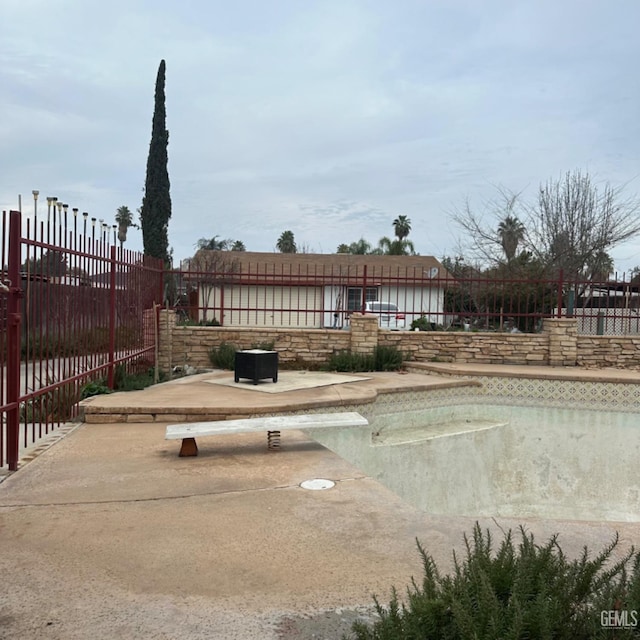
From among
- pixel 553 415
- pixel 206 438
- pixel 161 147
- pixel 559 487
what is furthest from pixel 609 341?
pixel 161 147

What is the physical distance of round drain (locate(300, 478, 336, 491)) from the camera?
4523 mm

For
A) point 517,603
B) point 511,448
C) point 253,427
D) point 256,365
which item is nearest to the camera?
point 517,603

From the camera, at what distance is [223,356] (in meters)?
10.9

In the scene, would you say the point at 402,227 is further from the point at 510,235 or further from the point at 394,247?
the point at 510,235

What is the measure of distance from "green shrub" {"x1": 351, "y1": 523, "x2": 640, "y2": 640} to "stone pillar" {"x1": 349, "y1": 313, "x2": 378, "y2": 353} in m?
→ 8.68

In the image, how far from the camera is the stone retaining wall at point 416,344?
36.2ft

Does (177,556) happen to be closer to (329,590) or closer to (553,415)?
(329,590)

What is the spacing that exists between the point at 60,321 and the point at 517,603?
5.71 metres

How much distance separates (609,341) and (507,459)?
14.1 ft

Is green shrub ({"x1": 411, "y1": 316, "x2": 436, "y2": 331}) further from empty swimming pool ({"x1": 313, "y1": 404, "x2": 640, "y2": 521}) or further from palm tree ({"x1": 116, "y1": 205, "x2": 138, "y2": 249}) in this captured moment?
palm tree ({"x1": 116, "y1": 205, "x2": 138, "y2": 249})

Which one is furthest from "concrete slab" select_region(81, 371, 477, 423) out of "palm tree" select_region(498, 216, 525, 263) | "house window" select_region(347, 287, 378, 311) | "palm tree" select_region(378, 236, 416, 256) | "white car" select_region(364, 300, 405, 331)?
"palm tree" select_region(378, 236, 416, 256)

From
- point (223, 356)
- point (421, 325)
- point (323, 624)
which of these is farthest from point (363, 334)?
point (323, 624)

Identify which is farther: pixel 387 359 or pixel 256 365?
pixel 387 359

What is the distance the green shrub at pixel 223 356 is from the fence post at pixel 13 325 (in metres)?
6.11
